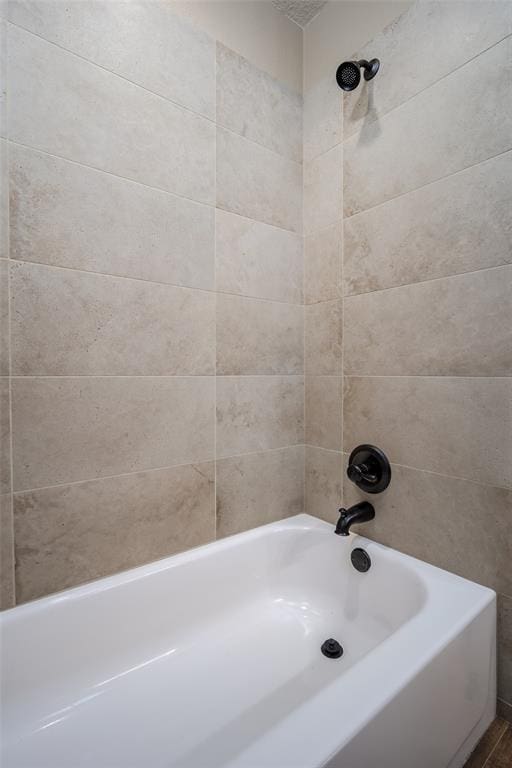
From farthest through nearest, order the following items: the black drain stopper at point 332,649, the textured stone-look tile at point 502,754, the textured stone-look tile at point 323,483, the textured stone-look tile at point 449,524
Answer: the textured stone-look tile at point 323,483 → the black drain stopper at point 332,649 → the textured stone-look tile at point 449,524 → the textured stone-look tile at point 502,754

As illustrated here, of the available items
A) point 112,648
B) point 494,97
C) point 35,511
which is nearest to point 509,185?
point 494,97

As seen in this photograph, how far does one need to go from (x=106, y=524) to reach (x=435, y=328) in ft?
4.09

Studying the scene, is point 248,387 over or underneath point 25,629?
over

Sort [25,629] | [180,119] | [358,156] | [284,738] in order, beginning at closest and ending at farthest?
[284,738] → [25,629] → [180,119] → [358,156]

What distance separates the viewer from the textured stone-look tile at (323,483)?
157 centimetres

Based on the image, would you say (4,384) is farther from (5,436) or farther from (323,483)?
(323,483)

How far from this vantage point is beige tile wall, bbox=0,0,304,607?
1022 mm

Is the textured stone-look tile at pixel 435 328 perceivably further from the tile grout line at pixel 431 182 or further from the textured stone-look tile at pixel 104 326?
the textured stone-look tile at pixel 104 326

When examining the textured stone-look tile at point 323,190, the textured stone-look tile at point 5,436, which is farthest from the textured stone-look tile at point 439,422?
the textured stone-look tile at point 5,436

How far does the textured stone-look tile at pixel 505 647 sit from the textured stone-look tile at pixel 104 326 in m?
1.18

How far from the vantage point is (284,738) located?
0.61 metres

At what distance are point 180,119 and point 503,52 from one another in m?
1.01

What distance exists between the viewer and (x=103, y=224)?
3.74 feet

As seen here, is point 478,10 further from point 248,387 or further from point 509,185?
point 248,387
